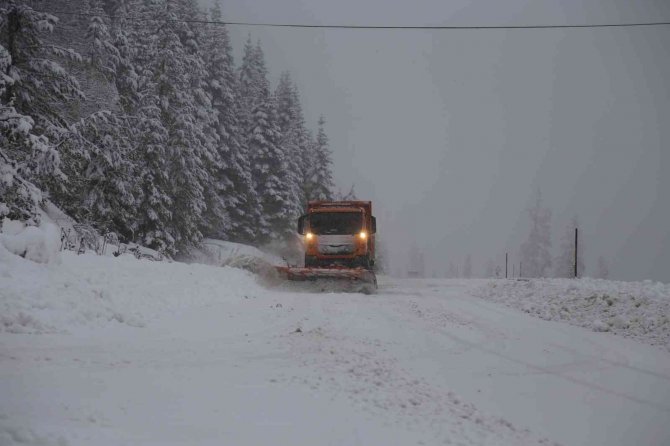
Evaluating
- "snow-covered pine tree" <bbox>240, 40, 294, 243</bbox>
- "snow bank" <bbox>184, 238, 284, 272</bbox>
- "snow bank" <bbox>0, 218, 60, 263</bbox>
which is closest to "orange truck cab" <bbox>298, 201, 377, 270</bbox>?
"snow bank" <bbox>184, 238, 284, 272</bbox>

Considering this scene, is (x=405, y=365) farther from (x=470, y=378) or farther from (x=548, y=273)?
(x=548, y=273)

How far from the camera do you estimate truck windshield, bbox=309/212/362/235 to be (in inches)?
677

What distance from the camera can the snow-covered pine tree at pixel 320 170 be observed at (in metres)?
39.7

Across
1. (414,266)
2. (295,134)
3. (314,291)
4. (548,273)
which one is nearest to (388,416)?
(314,291)

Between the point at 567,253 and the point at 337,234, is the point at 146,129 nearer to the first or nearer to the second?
the point at 337,234

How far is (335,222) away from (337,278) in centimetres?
353

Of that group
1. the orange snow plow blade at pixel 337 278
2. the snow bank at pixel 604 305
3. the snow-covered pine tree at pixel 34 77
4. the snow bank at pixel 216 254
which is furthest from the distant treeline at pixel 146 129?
the snow bank at pixel 604 305

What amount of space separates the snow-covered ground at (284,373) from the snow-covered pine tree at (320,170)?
101ft

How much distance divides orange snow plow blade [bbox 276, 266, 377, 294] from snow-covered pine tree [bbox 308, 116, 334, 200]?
83.6 feet

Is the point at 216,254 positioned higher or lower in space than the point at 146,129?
lower

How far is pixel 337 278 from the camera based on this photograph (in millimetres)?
14234

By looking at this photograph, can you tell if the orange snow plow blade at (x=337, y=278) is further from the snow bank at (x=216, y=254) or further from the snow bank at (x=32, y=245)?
the snow bank at (x=32, y=245)

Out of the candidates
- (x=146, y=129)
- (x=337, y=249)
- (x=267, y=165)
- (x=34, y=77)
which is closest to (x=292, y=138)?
(x=267, y=165)

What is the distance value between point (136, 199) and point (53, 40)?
283 inches
